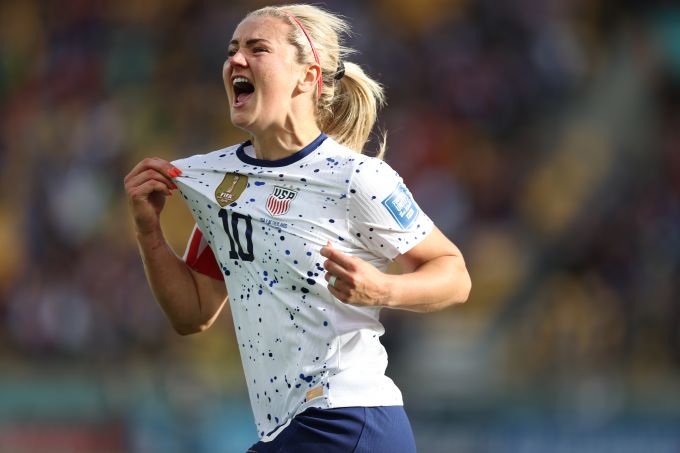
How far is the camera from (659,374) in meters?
8.32

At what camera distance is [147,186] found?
3.45 m

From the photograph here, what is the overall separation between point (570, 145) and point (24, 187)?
5.79 meters

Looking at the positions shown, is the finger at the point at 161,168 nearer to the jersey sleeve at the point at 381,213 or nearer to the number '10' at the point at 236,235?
the number '10' at the point at 236,235

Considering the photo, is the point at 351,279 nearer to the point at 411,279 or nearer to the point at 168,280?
the point at 411,279

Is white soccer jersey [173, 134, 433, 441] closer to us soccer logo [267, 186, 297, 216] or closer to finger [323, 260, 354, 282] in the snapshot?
us soccer logo [267, 186, 297, 216]

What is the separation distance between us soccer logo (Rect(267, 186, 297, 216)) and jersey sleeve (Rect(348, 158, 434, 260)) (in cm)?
19

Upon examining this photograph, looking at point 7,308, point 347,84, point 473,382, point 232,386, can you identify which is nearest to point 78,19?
point 7,308

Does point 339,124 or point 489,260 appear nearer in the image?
point 339,124

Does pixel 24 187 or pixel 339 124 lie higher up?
pixel 339 124

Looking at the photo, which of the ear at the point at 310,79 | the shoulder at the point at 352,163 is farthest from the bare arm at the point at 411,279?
the ear at the point at 310,79

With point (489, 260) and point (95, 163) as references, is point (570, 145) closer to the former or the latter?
point (489, 260)

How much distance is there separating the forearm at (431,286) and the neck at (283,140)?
0.51 m

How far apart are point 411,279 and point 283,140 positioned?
0.63 metres

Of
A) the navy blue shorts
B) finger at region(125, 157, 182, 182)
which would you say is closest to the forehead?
finger at region(125, 157, 182, 182)
